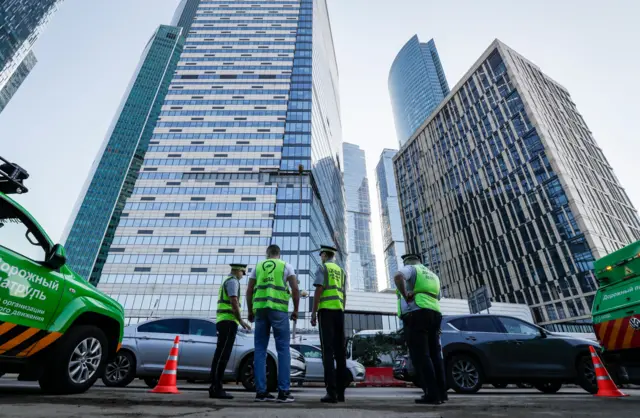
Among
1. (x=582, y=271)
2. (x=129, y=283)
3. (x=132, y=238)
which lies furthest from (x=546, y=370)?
(x=132, y=238)

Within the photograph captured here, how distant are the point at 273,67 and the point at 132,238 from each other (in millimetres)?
47770

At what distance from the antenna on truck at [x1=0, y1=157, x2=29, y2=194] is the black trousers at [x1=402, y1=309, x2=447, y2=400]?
473cm

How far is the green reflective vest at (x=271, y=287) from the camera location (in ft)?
12.8

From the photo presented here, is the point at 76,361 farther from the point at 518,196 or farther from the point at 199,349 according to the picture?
the point at 518,196

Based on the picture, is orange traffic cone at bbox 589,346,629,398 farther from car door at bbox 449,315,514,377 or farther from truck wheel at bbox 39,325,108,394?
Result: truck wheel at bbox 39,325,108,394

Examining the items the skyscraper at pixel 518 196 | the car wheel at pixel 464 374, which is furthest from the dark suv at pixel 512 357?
the skyscraper at pixel 518 196

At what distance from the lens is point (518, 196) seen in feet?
166

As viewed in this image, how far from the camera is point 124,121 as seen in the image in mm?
116250

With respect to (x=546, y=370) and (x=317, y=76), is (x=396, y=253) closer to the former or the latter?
(x=317, y=76)

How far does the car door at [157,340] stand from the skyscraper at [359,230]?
16167 cm

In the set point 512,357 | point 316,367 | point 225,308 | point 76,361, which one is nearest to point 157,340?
point 225,308

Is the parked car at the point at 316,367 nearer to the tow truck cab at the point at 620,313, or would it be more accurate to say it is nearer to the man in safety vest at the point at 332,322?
the man in safety vest at the point at 332,322

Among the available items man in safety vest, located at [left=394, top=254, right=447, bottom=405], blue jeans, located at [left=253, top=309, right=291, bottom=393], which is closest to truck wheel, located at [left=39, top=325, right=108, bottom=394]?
blue jeans, located at [left=253, top=309, right=291, bottom=393]

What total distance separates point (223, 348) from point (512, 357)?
5.49 metres
